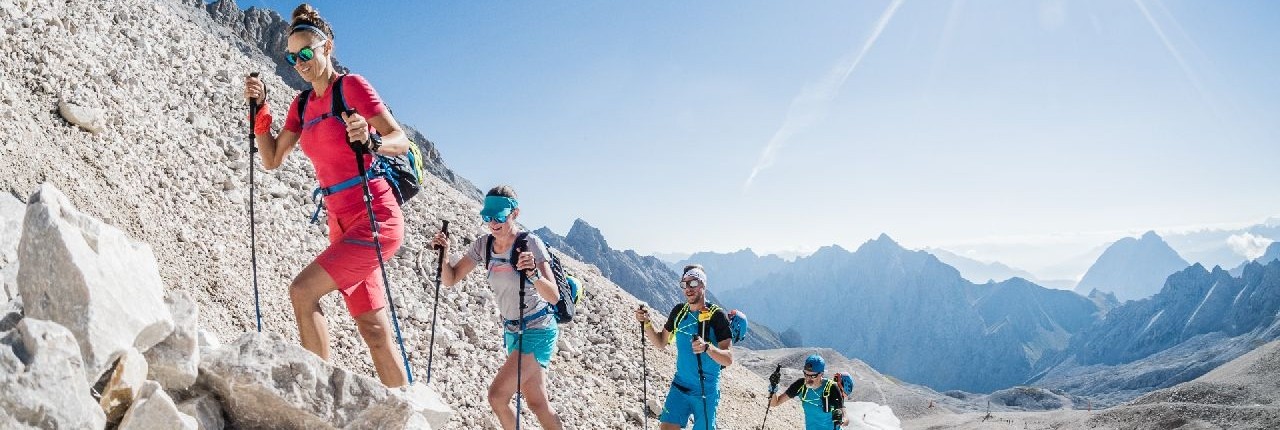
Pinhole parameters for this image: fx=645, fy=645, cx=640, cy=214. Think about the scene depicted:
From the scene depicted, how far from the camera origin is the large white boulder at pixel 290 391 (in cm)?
351

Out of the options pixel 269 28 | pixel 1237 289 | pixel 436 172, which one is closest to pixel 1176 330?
pixel 1237 289

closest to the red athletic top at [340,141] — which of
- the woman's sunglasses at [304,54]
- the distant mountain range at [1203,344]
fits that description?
the woman's sunglasses at [304,54]

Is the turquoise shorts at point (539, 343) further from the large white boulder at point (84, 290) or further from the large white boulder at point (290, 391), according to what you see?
the large white boulder at point (84, 290)

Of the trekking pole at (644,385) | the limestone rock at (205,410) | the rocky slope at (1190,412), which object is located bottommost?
the rocky slope at (1190,412)

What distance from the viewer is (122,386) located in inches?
120

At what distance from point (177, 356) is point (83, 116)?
11.2 m

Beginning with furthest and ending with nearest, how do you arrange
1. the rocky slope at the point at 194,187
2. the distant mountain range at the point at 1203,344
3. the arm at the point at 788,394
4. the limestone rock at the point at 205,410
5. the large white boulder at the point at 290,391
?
the distant mountain range at the point at 1203,344, the arm at the point at 788,394, the rocky slope at the point at 194,187, the large white boulder at the point at 290,391, the limestone rock at the point at 205,410

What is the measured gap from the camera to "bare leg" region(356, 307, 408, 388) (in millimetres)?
4695

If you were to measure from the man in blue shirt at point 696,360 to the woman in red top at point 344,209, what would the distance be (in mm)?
3709

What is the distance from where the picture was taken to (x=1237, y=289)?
200 m

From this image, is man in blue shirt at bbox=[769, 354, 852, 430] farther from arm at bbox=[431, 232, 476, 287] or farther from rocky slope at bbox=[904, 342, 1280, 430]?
rocky slope at bbox=[904, 342, 1280, 430]

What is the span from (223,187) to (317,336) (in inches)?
419

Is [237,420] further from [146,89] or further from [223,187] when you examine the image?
[146,89]

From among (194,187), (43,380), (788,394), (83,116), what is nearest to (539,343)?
(43,380)
